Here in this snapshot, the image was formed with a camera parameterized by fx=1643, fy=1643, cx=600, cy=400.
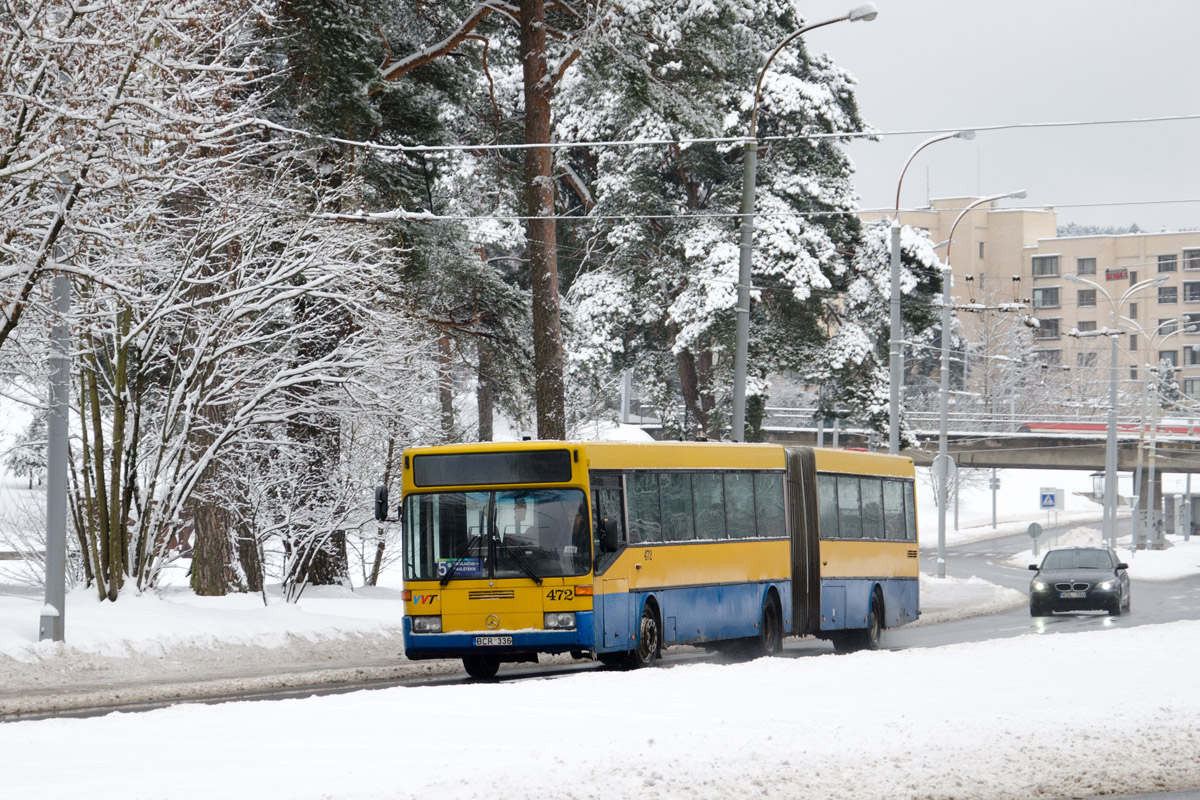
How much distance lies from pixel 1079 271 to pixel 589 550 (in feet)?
474

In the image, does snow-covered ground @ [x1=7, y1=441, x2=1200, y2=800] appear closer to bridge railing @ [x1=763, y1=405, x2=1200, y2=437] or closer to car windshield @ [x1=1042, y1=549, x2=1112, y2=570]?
car windshield @ [x1=1042, y1=549, x2=1112, y2=570]

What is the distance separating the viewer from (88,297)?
20094mm

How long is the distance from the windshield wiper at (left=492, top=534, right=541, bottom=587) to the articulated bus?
16mm

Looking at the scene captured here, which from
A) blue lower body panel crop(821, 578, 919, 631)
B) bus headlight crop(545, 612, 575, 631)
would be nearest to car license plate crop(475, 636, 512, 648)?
bus headlight crop(545, 612, 575, 631)

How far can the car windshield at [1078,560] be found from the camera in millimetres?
35688

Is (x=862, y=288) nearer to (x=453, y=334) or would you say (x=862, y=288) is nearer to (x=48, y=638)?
(x=453, y=334)

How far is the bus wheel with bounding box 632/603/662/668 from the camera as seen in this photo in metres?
19.0

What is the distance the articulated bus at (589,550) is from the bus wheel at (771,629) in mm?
22

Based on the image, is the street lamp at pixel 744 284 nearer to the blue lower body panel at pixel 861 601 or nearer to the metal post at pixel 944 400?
the blue lower body panel at pixel 861 601

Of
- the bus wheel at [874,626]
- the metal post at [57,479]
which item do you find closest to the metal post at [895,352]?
the bus wheel at [874,626]

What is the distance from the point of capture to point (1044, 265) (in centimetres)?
15538

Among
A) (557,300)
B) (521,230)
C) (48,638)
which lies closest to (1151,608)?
(557,300)

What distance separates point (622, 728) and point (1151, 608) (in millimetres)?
30276

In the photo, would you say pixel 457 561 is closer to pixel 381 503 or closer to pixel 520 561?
pixel 520 561
